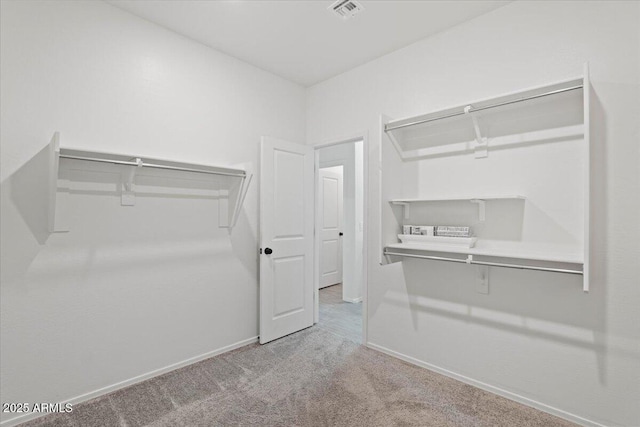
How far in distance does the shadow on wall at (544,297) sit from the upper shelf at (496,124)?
0.49 ft

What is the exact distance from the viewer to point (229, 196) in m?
2.96

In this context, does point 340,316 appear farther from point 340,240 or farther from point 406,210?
point 340,240

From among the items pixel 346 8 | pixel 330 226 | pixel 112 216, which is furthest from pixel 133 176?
pixel 330 226

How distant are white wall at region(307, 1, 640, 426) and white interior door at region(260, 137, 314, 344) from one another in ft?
3.04

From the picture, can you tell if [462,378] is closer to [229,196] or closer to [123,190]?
[229,196]

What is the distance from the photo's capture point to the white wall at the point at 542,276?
6.03ft

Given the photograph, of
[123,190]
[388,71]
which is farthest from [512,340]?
[123,190]

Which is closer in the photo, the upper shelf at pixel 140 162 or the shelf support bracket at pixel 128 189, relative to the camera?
the upper shelf at pixel 140 162

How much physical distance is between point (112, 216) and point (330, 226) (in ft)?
12.9

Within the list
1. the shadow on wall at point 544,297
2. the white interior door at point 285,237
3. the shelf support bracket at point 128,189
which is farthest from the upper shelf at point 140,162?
the shadow on wall at point 544,297

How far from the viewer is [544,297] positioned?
82.7 inches

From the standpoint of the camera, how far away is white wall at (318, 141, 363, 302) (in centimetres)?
469

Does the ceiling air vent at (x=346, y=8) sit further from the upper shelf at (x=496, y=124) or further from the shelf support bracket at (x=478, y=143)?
the shelf support bracket at (x=478, y=143)

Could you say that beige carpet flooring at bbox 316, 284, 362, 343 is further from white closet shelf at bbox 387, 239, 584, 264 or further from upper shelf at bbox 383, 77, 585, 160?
upper shelf at bbox 383, 77, 585, 160
